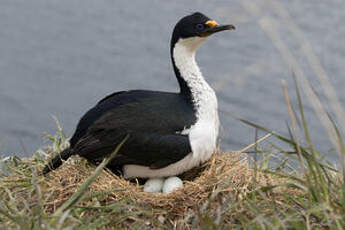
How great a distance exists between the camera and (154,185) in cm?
441

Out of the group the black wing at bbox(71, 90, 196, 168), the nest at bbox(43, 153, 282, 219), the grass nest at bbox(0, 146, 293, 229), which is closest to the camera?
the grass nest at bbox(0, 146, 293, 229)

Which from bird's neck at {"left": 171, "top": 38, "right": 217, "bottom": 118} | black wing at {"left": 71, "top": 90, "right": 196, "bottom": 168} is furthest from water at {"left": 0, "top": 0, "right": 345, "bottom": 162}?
black wing at {"left": 71, "top": 90, "right": 196, "bottom": 168}

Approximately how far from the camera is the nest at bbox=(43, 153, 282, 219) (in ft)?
12.8

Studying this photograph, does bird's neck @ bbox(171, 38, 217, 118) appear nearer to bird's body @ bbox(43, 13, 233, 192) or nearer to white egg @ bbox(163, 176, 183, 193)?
bird's body @ bbox(43, 13, 233, 192)

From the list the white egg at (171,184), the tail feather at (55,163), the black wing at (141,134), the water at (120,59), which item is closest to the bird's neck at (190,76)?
the black wing at (141,134)

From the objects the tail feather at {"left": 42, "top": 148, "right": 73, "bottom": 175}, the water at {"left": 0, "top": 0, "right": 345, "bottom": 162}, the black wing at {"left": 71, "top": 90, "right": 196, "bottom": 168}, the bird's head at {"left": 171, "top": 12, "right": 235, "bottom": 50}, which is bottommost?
the water at {"left": 0, "top": 0, "right": 345, "bottom": 162}

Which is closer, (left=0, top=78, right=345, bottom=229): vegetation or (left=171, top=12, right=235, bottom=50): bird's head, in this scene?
(left=0, top=78, right=345, bottom=229): vegetation

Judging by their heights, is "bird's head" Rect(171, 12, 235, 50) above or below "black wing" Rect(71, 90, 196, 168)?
above

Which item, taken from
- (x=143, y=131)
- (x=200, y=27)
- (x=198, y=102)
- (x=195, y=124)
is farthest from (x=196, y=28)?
(x=143, y=131)

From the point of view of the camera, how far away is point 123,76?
9.32 meters

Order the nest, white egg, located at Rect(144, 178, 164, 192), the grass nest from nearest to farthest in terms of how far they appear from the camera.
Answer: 1. the grass nest
2. the nest
3. white egg, located at Rect(144, 178, 164, 192)

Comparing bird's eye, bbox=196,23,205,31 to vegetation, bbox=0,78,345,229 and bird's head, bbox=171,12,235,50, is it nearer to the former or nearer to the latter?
bird's head, bbox=171,12,235,50

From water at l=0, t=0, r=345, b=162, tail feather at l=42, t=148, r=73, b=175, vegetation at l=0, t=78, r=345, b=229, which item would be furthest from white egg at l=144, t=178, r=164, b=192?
water at l=0, t=0, r=345, b=162

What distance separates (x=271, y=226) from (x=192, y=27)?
2.12 metres
